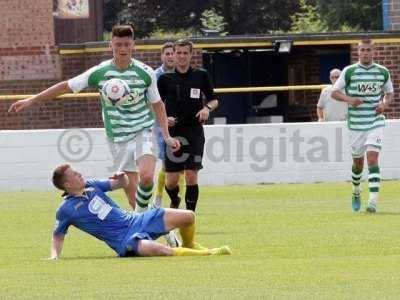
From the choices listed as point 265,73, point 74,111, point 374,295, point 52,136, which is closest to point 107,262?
point 374,295

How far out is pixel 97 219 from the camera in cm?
1188

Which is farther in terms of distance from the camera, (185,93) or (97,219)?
(185,93)

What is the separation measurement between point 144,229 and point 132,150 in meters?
1.80

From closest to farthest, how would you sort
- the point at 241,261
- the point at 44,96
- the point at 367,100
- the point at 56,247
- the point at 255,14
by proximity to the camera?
the point at 241,261 → the point at 56,247 → the point at 44,96 → the point at 367,100 → the point at 255,14

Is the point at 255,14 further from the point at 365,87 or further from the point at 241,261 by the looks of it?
the point at 241,261

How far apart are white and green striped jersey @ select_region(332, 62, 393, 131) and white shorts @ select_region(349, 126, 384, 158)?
2.4 inches

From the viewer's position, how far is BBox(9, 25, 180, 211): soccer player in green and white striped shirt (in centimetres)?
1320

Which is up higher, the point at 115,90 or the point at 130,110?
the point at 115,90

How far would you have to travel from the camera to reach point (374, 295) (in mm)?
9000

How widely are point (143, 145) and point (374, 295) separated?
4.94m

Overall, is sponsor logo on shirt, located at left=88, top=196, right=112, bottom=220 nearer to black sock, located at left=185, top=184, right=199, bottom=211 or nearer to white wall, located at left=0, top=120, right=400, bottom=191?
black sock, located at left=185, top=184, right=199, bottom=211

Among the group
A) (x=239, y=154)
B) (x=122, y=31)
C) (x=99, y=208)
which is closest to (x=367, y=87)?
(x=122, y=31)

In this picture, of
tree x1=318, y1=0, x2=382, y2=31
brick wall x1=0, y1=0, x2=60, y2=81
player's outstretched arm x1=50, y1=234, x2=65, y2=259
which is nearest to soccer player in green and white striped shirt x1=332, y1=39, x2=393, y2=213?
player's outstretched arm x1=50, y1=234, x2=65, y2=259

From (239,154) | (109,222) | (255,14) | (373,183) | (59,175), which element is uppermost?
(255,14)
